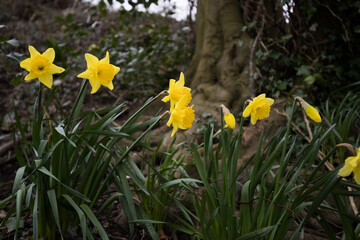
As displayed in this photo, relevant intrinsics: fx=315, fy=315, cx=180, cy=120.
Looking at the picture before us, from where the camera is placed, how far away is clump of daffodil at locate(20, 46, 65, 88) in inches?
48.2

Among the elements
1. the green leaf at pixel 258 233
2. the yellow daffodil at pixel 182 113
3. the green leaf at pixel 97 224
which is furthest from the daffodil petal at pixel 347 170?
the green leaf at pixel 97 224

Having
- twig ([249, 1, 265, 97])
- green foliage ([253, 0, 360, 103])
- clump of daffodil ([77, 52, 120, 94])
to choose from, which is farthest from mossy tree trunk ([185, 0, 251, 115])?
clump of daffodil ([77, 52, 120, 94])

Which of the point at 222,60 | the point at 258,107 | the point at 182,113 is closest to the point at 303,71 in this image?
the point at 222,60

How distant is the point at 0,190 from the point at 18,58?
94 centimetres

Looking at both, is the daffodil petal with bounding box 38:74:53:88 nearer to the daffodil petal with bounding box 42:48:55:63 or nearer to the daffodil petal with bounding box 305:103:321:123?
the daffodil petal with bounding box 42:48:55:63

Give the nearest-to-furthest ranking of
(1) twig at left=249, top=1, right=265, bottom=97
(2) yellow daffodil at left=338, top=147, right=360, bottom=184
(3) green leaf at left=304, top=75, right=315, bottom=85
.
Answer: (2) yellow daffodil at left=338, top=147, right=360, bottom=184, (3) green leaf at left=304, top=75, right=315, bottom=85, (1) twig at left=249, top=1, right=265, bottom=97

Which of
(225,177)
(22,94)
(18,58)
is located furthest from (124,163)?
(22,94)

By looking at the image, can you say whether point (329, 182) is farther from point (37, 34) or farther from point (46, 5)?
point (46, 5)

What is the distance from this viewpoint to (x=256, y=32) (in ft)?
9.26

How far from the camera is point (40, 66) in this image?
125 cm

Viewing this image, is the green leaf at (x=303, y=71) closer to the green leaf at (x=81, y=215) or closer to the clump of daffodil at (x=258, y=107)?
the clump of daffodil at (x=258, y=107)

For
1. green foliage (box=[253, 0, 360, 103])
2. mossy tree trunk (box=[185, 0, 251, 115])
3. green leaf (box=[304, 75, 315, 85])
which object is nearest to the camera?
green leaf (box=[304, 75, 315, 85])

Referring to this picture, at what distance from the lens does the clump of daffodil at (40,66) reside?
1.22m

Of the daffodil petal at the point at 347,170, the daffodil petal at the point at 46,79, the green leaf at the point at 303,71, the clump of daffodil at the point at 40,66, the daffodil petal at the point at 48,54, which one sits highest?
the daffodil petal at the point at 48,54
